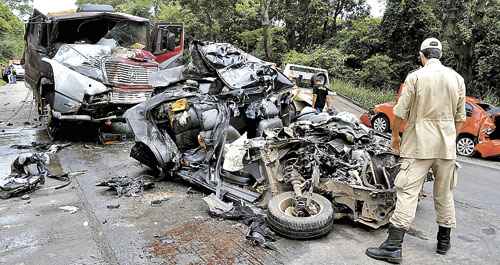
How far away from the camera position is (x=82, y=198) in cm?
557

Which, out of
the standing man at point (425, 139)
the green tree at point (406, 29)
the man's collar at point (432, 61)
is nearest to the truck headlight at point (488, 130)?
the standing man at point (425, 139)

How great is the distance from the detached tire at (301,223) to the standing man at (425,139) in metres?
0.50

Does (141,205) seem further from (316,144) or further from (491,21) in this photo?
(491,21)

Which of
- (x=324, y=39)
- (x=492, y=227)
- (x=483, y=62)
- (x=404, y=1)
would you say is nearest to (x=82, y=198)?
(x=492, y=227)

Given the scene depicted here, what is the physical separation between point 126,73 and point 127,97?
503 millimetres

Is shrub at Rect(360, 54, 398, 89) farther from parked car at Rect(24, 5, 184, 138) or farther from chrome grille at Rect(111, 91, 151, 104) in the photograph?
chrome grille at Rect(111, 91, 151, 104)

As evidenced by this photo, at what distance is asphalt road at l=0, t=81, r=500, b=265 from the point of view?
12.7ft

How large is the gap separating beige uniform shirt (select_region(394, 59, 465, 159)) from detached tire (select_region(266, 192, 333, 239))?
1.00m

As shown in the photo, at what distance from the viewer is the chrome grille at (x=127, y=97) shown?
866cm

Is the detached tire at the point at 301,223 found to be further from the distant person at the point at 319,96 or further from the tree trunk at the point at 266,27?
the tree trunk at the point at 266,27

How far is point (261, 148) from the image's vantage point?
5.01 metres

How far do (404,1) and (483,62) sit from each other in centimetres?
472

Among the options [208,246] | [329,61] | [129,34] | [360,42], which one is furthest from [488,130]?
[360,42]

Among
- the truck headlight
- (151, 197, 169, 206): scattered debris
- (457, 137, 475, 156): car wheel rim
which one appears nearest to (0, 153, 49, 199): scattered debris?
(151, 197, 169, 206): scattered debris
